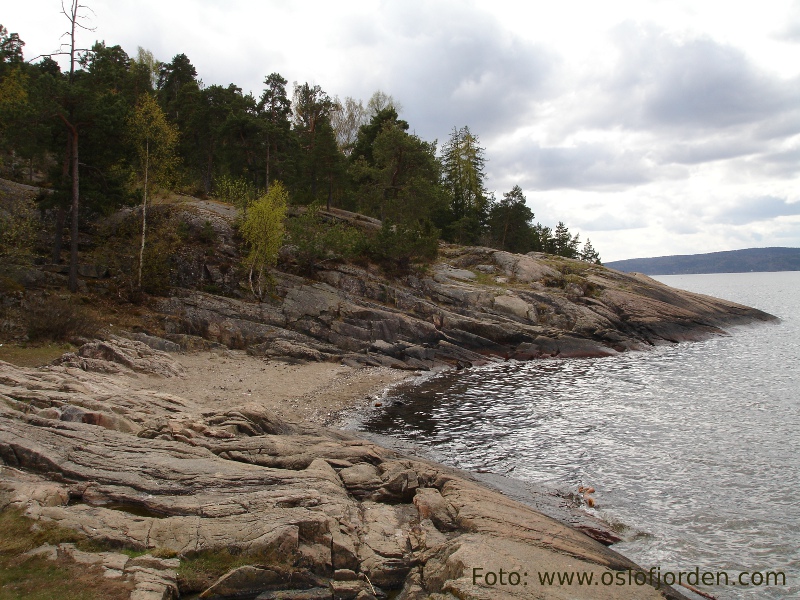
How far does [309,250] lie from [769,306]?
96.0 meters

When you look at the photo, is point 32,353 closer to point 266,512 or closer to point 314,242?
point 266,512

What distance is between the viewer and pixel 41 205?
32.2 metres

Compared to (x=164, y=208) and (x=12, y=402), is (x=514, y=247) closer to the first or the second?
A: (x=164, y=208)

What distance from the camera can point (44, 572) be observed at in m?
7.97

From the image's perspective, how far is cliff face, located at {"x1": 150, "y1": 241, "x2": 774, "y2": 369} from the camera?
3434 cm

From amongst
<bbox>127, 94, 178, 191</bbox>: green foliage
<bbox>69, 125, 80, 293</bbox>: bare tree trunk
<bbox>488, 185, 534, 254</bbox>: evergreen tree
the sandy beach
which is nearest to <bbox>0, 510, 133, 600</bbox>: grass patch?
the sandy beach

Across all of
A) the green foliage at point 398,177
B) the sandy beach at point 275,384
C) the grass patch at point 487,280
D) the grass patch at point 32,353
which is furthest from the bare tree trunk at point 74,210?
the grass patch at point 487,280

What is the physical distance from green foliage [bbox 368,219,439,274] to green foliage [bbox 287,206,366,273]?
2.87m

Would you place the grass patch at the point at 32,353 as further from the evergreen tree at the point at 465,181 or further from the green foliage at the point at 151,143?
the evergreen tree at the point at 465,181

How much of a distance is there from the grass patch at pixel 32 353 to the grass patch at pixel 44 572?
14.7m

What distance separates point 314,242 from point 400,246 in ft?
29.4

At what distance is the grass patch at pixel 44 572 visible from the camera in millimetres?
7586

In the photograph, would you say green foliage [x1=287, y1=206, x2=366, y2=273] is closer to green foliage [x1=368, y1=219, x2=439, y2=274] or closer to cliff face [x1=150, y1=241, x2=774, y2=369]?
cliff face [x1=150, y1=241, x2=774, y2=369]

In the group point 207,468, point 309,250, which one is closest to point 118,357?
point 207,468
